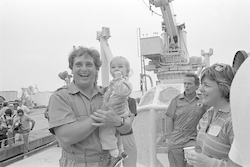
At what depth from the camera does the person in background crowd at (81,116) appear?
4.64 feet

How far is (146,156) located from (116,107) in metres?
2.48

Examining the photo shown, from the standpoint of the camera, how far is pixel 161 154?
3846mm

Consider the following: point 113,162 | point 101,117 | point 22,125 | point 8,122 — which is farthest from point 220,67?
point 8,122

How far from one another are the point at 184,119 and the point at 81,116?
5.00 ft

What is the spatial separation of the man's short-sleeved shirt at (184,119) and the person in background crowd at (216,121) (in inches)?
34.4

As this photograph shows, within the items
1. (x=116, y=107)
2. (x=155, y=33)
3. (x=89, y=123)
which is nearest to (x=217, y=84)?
(x=116, y=107)

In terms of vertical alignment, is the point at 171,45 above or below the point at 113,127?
above

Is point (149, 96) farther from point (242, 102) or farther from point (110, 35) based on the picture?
point (242, 102)

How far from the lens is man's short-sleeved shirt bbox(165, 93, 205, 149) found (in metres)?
2.59

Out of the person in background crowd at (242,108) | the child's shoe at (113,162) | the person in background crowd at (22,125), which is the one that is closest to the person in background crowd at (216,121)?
the child's shoe at (113,162)

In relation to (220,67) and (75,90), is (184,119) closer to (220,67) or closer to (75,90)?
(220,67)

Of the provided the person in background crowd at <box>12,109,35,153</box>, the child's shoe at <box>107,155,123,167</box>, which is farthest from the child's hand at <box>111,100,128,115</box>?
the person in background crowd at <box>12,109,35,153</box>

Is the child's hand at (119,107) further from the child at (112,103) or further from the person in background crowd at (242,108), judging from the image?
the person in background crowd at (242,108)

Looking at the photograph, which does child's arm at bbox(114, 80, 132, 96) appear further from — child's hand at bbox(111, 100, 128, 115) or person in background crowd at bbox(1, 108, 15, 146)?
person in background crowd at bbox(1, 108, 15, 146)
